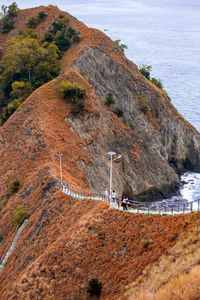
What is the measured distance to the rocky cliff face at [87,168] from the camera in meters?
43.4

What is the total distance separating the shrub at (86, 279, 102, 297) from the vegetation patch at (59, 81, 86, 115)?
44042 mm

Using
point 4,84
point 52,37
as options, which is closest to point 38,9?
point 52,37

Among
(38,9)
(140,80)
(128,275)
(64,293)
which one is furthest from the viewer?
(38,9)

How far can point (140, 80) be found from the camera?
103 meters

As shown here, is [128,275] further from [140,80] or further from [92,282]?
[140,80]

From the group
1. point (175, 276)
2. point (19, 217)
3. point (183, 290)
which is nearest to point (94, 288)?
point (175, 276)

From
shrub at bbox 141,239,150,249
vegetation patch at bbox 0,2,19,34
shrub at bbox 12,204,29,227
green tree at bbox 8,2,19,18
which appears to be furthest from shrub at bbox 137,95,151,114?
shrub at bbox 141,239,150,249

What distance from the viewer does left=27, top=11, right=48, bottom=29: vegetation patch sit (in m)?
121

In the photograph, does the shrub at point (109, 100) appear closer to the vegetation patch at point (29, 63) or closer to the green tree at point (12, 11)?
the vegetation patch at point (29, 63)

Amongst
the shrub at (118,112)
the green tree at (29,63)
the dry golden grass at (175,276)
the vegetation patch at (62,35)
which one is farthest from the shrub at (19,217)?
the vegetation patch at (62,35)

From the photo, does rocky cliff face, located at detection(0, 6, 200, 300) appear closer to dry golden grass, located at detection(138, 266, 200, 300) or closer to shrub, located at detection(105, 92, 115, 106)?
shrub, located at detection(105, 92, 115, 106)

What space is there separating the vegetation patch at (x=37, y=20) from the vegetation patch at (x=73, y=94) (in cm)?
4255

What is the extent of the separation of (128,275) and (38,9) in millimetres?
97891

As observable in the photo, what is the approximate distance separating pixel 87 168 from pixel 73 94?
14720mm
